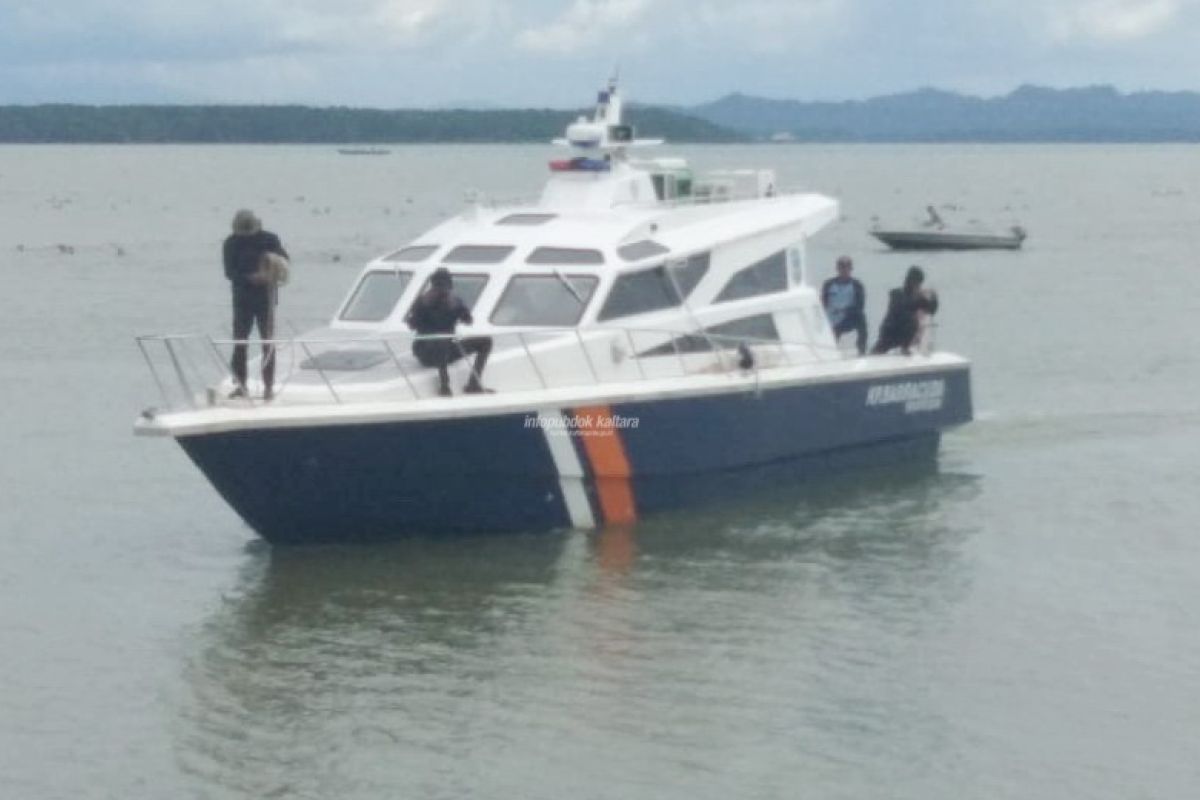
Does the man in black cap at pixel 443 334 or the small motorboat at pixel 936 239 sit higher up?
the man in black cap at pixel 443 334

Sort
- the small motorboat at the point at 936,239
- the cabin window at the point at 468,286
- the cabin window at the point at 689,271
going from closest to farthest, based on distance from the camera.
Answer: the cabin window at the point at 468,286 < the cabin window at the point at 689,271 < the small motorboat at the point at 936,239

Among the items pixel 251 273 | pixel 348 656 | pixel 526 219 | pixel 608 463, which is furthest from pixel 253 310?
pixel 348 656

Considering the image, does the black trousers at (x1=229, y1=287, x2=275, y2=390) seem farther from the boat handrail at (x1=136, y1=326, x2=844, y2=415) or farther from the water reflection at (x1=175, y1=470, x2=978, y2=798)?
the water reflection at (x1=175, y1=470, x2=978, y2=798)

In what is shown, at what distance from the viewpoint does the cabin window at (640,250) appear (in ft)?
68.0

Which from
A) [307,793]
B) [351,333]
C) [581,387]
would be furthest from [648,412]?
[307,793]

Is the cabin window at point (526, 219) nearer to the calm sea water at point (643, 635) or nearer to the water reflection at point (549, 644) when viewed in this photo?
the calm sea water at point (643, 635)

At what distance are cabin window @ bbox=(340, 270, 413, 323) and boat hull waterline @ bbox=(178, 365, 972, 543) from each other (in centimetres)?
208

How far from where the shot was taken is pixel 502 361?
63.6 ft

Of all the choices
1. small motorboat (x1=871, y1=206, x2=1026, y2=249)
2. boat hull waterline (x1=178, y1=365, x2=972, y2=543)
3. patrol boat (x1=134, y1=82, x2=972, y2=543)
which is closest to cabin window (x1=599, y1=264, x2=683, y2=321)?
patrol boat (x1=134, y1=82, x2=972, y2=543)

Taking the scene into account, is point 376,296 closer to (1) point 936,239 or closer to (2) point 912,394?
(2) point 912,394

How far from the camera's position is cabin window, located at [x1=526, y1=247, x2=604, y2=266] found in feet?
67.3

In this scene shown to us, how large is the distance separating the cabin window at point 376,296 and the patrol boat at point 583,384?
2cm

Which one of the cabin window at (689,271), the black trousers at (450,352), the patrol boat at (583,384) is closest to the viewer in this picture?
the patrol boat at (583,384)

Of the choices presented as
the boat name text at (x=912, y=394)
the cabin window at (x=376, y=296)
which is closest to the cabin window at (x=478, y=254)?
the cabin window at (x=376, y=296)
